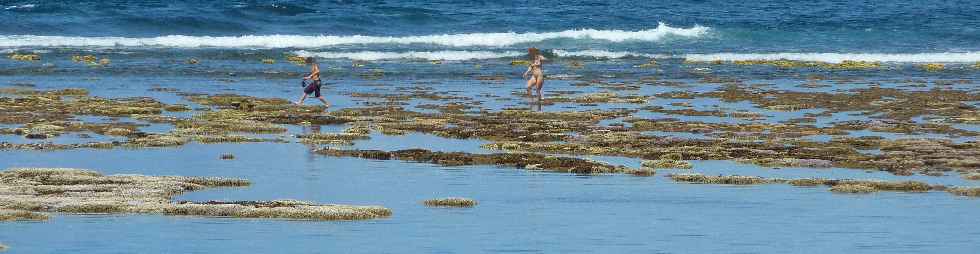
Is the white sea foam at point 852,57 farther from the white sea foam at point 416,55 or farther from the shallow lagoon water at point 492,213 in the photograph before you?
the shallow lagoon water at point 492,213

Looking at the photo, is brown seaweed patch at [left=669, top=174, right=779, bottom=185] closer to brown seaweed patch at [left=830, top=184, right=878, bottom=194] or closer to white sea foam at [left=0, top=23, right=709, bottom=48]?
brown seaweed patch at [left=830, top=184, right=878, bottom=194]

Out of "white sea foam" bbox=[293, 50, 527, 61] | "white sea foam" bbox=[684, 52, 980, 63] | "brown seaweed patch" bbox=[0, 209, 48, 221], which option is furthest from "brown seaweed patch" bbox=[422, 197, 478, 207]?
"white sea foam" bbox=[684, 52, 980, 63]

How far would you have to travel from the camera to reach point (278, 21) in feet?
336

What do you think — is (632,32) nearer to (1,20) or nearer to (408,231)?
(1,20)

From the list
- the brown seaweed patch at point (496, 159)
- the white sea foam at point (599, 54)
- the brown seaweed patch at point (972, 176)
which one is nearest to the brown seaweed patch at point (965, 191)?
the brown seaweed patch at point (972, 176)

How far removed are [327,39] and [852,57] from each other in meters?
33.1

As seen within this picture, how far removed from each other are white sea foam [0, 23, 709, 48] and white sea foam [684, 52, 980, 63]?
1487cm

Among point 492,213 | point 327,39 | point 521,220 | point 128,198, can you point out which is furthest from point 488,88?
point 327,39

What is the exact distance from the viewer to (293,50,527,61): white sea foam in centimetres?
7950

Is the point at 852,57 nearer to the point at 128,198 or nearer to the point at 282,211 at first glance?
the point at 128,198

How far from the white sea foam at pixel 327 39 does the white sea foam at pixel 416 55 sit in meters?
7.67

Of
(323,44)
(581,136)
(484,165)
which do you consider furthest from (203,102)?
(323,44)

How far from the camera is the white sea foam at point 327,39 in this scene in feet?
287

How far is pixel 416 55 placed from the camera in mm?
81625
